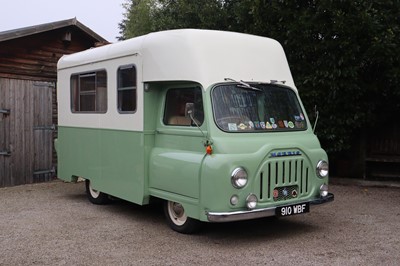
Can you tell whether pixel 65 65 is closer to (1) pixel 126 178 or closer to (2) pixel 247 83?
(1) pixel 126 178

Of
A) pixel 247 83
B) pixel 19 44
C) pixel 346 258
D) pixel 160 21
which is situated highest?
pixel 160 21

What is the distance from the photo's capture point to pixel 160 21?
1390 centimetres

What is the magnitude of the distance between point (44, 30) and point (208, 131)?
21.8ft

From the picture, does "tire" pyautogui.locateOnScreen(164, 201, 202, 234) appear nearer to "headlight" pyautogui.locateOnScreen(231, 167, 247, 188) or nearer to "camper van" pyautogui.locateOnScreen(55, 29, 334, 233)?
"camper van" pyautogui.locateOnScreen(55, 29, 334, 233)

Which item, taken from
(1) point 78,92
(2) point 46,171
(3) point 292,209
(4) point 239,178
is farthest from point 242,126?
(2) point 46,171

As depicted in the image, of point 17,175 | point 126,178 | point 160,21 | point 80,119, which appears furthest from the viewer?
point 160,21

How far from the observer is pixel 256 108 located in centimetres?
626

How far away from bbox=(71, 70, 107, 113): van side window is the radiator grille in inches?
124

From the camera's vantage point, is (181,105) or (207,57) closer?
(207,57)

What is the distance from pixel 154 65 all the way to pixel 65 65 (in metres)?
3.01

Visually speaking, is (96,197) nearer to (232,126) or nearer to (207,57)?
(232,126)

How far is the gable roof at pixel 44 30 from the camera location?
32.3 feet

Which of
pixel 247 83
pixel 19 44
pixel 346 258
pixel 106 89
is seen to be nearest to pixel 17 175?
pixel 19 44

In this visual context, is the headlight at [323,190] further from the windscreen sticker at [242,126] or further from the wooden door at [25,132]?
the wooden door at [25,132]
